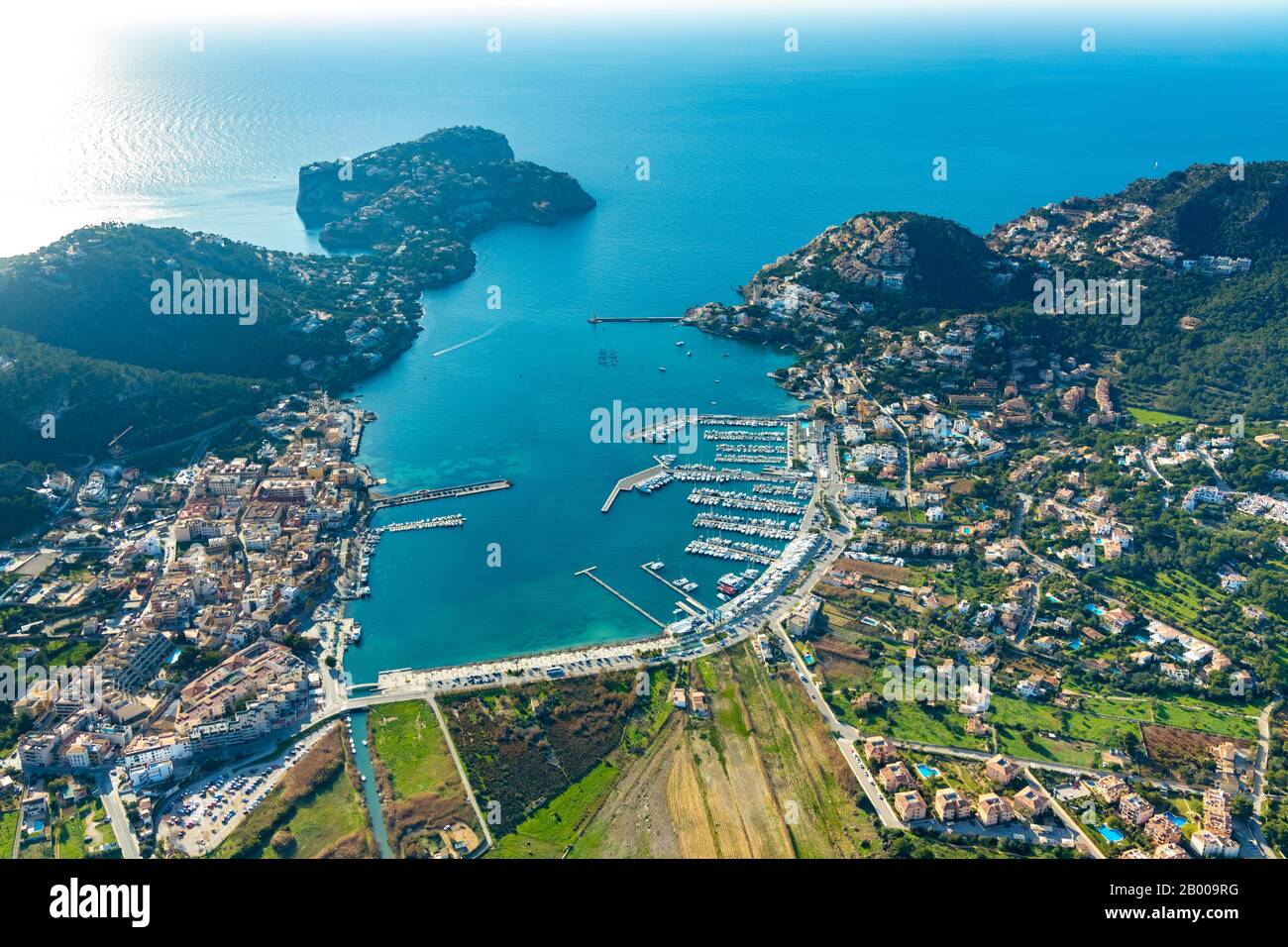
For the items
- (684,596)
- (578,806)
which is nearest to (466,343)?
(684,596)

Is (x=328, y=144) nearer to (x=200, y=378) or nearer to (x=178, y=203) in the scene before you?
(x=178, y=203)

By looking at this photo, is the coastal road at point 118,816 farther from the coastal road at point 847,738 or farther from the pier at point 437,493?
the coastal road at point 847,738

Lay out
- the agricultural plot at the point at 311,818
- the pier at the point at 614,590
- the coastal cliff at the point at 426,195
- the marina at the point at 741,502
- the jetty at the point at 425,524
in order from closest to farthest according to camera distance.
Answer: the agricultural plot at the point at 311,818
the pier at the point at 614,590
the jetty at the point at 425,524
the marina at the point at 741,502
the coastal cliff at the point at 426,195

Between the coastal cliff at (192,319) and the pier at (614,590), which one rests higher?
the coastal cliff at (192,319)

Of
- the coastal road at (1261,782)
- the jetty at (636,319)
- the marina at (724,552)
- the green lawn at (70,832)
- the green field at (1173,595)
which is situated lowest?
the coastal road at (1261,782)

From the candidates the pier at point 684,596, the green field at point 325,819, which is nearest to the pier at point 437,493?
the pier at point 684,596

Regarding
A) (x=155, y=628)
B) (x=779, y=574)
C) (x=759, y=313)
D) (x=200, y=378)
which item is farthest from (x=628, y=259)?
(x=155, y=628)

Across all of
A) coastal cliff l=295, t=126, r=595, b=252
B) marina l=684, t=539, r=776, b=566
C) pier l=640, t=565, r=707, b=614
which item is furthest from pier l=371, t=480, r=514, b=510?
coastal cliff l=295, t=126, r=595, b=252
